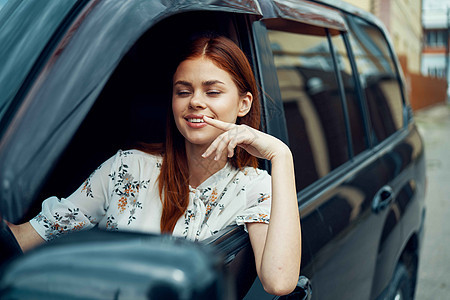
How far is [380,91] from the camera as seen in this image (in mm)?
3117

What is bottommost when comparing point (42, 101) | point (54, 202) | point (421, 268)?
point (421, 268)

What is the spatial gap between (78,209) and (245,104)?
68 centimetres

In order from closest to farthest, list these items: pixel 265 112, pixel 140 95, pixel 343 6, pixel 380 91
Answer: pixel 265 112, pixel 140 95, pixel 343 6, pixel 380 91

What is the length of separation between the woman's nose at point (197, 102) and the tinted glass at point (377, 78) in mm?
1359

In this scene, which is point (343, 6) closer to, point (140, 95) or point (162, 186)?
point (140, 95)

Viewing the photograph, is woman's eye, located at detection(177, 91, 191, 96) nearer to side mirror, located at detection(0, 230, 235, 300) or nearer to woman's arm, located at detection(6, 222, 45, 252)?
woman's arm, located at detection(6, 222, 45, 252)

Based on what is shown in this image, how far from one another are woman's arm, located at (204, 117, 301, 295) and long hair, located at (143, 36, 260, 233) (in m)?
0.22

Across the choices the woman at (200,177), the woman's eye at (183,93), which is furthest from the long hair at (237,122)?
the woman's eye at (183,93)

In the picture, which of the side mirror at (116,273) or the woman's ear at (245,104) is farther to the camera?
the woman's ear at (245,104)

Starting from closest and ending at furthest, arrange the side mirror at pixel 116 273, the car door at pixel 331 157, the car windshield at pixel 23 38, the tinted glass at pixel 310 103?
1. the side mirror at pixel 116 273
2. the car windshield at pixel 23 38
3. the car door at pixel 331 157
4. the tinted glass at pixel 310 103

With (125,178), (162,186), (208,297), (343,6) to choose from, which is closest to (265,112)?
(162,186)

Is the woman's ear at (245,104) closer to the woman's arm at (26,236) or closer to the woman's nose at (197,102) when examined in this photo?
the woman's nose at (197,102)

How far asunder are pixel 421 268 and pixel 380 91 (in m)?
1.89

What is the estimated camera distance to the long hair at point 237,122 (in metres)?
1.64
